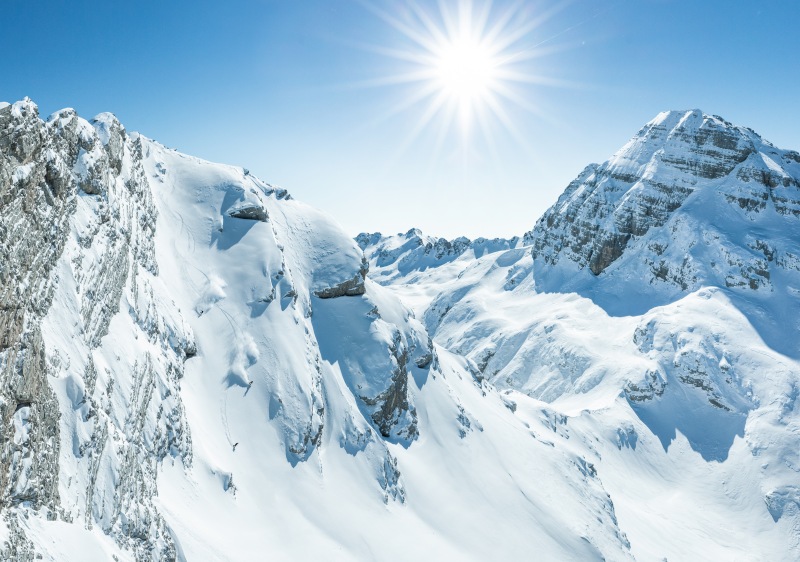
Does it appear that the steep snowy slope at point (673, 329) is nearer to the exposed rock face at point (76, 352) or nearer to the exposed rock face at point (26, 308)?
the exposed rock face at point (76, 352)

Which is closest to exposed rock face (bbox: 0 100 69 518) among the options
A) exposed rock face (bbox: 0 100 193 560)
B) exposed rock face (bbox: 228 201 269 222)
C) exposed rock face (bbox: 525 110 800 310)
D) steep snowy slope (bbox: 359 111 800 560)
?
exposed rock face (bbox: 0 100 193 560)

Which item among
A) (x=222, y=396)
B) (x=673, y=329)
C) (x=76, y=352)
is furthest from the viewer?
(x=673, y=329)

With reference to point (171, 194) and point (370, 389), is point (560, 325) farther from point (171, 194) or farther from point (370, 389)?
point (171, 194)

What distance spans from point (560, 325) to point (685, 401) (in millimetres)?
28601

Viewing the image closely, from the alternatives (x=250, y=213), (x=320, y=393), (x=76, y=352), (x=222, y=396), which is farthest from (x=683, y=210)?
(x=76, y=352)

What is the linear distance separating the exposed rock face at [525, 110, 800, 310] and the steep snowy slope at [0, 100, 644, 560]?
6124cm

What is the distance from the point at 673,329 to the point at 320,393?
2863 inches

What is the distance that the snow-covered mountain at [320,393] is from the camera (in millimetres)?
19531

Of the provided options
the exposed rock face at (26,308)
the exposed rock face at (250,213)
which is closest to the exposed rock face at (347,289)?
the exposed rock face at (250,213)

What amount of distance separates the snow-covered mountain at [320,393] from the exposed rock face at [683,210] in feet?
3.44

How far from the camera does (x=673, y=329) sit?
277ft

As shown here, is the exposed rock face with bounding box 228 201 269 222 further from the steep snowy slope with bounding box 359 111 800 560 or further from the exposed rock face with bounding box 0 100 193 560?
the steep snowy slope with bounding box 359 111 800 560

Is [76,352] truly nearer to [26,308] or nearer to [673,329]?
[26,308]

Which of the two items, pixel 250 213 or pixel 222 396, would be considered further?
pixel 250 213
